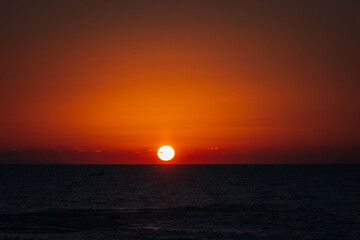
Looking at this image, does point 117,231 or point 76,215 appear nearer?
point 117,231

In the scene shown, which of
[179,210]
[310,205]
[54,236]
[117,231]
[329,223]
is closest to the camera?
[54,236]

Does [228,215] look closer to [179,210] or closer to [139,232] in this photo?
[179,210]

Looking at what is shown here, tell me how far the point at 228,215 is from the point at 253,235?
16.0 metres

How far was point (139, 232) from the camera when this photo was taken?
47.8 metres

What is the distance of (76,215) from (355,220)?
129 feet

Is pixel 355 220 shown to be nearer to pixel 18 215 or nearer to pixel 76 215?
pixel 76 215

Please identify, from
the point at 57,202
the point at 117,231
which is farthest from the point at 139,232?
the point at 57,202

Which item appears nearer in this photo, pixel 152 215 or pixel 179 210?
pixel 152 215

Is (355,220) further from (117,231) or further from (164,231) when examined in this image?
(117,231)

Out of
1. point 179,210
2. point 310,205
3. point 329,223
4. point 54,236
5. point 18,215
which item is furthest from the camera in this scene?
point 310,205

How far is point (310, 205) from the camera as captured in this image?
80.0 metres

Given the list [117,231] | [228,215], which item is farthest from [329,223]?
[117,231]

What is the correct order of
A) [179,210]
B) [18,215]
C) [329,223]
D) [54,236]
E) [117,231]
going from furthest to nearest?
[179,210], [18,215], [329,223], [117,231], [54,236]

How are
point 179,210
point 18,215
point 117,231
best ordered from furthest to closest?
point 179,210 → point 18,215 → point 117,231
